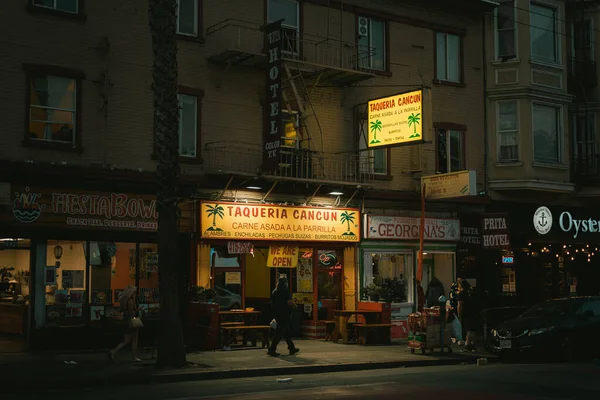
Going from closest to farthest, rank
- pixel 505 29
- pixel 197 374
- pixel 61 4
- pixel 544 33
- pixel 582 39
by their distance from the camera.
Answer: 1. pixel 197 374
2. pixel 61 4
3. pixel 505 29
4. pixel 544 33
5. pixel 582 39

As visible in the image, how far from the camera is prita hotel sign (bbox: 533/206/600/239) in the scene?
2759 cm

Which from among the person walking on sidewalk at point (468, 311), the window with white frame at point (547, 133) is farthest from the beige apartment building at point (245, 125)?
the person walking on sidewalk at point (468, 311)

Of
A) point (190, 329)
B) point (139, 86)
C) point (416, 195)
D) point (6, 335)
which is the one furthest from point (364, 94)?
point (6, 335)

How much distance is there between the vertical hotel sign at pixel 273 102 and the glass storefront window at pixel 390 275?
15.9 feet

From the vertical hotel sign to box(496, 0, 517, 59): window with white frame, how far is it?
962cm

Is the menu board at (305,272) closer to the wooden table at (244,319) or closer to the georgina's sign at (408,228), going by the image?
the georgina's sign at (408,228)

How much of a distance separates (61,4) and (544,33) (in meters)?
16.6

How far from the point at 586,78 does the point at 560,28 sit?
84.0 inches

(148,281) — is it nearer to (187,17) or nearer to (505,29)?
(187,17)

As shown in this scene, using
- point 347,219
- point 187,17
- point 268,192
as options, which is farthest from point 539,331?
point 187,17

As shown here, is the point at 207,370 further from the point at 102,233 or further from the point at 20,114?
the point at 20,114

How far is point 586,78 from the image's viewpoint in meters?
28.9

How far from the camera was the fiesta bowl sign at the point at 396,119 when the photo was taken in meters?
21.7

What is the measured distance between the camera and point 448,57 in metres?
26.4
